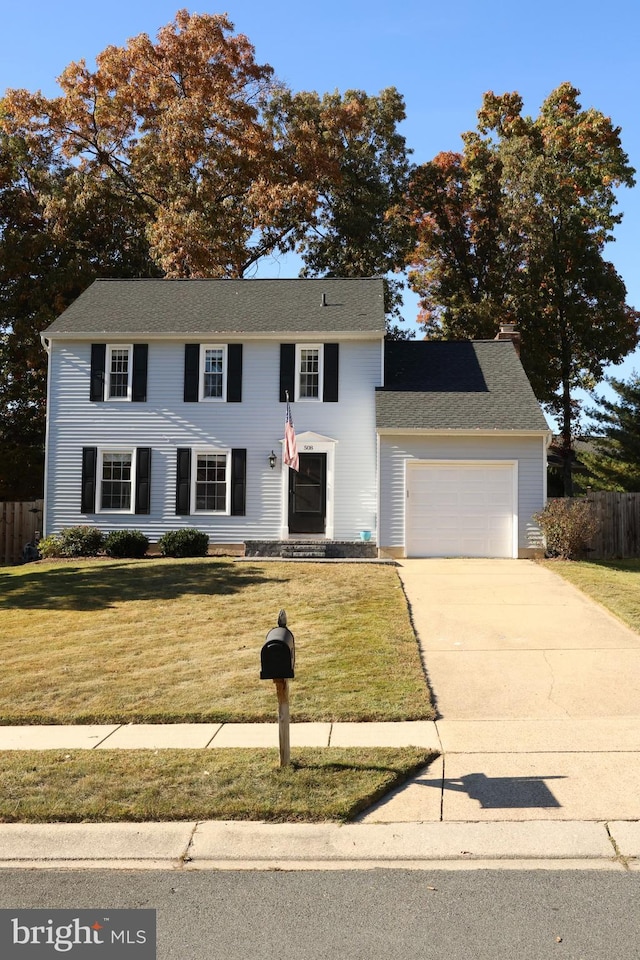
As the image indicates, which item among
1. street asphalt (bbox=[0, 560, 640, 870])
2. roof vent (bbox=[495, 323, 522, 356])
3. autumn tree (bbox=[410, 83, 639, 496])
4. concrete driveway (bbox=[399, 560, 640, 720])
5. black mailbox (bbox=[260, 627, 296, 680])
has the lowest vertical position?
street asphalt (bbox=[0, 560, 640, 870])

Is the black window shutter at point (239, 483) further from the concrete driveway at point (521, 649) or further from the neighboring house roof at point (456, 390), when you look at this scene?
the concrete driveway at point (521, 649)

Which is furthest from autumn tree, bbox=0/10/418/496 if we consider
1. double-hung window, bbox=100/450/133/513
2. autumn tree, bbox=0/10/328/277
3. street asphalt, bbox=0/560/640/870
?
street asphalt, bbox=0/560/640/870

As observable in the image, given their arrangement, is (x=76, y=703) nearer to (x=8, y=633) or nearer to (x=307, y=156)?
(x=8, y=633)

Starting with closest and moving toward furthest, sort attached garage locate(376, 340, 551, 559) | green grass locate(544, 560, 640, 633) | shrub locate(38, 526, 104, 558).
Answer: green grass locate(544, 560, 640, 633), attached garage locate(376, 340, 551, 559), shrub locate(38, 526, 104, 558)

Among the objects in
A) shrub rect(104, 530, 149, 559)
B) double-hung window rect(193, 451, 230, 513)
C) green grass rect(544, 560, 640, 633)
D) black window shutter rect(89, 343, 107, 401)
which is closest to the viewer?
green grass rect(544, 560, 640, 633)

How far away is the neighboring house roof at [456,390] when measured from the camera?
2006 centimetres

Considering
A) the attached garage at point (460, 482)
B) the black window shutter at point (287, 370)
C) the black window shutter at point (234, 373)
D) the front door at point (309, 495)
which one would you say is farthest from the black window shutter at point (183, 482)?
the attached garage at point (460, 482)

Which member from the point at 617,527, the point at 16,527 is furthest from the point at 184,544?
the point at 617,527

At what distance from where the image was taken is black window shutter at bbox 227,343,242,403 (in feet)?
70.6

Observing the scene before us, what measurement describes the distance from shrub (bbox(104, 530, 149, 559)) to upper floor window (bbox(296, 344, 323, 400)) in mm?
5349

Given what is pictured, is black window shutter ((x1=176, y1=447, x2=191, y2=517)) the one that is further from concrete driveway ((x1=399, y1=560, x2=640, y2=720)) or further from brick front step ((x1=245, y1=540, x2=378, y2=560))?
concrete driveway ((x1=399, y1=560, x2=640, y2=720))

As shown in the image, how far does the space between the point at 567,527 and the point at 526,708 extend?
38.7ft

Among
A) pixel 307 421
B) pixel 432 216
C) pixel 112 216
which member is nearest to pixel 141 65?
pixel 112 216

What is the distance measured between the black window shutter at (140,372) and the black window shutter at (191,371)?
3.54 ft
